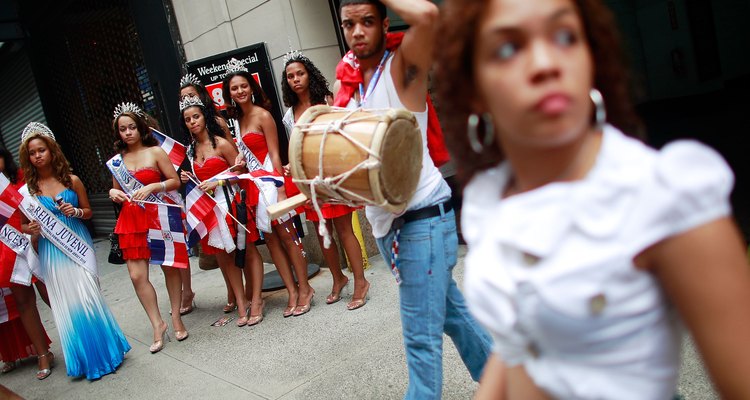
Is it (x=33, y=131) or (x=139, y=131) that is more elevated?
(x=33, y=131)

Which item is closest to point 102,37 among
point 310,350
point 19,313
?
point 19,313

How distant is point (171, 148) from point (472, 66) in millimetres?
4545

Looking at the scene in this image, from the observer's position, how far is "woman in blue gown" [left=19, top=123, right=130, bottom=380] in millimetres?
4562

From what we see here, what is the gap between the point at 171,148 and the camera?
16.8 ft

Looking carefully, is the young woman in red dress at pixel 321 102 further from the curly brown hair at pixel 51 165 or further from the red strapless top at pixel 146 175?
the curly brown hair at pixel 51 165

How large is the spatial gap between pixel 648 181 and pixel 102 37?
Answer: 10.6 metres

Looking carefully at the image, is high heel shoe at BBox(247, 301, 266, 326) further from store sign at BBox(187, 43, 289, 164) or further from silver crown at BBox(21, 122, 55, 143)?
silver crown at BBox(21, 122, 55, 143)

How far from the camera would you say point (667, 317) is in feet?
2.95

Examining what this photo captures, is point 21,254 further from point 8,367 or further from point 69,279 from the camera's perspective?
point 8,367

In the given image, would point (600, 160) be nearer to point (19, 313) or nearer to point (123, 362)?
point (123, 362)

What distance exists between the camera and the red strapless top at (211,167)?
4.98 metres

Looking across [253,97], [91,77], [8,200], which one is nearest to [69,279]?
[8,200]

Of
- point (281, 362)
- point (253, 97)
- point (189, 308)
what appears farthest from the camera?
point (189, 308)

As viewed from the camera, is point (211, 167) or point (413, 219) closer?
Answer: point (413, 219)
